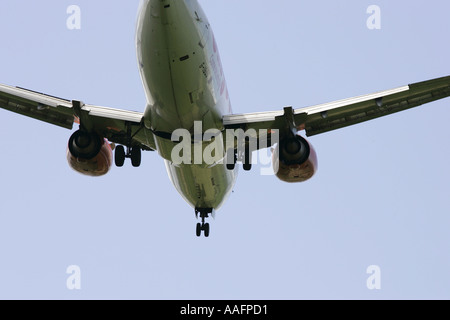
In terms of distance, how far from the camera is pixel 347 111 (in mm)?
33719

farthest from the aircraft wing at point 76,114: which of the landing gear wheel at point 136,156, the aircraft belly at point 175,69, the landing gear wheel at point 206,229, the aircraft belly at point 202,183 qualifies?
the landing gear wheel at point 206,229

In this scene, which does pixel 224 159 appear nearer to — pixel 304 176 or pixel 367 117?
pixel 304 176

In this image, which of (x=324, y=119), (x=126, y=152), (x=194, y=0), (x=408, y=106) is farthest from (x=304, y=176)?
(x=194, y=0)

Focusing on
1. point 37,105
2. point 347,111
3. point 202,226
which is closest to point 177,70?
point 37,105

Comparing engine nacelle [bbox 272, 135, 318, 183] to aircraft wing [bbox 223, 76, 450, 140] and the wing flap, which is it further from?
the wing flap

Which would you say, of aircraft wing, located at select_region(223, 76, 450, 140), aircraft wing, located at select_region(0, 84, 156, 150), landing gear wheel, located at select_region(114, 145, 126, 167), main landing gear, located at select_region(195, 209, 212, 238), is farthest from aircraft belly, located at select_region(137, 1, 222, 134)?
main landing gear, located at select_region(195, 209, 212, 238)

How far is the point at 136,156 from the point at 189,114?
436 centimetres

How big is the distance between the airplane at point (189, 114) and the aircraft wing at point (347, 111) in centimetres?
4

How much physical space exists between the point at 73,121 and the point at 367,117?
38.6ft

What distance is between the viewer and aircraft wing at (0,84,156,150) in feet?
110

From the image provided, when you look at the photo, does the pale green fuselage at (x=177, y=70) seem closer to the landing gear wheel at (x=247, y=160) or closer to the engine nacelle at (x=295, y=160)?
the landing gear wheel at (x=247, y=160)

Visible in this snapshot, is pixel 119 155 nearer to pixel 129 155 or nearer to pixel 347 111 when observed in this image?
pixel 129 155

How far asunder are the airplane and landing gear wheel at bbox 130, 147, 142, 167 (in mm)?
40

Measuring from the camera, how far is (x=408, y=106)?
33.7m
